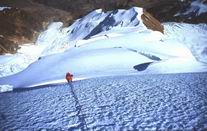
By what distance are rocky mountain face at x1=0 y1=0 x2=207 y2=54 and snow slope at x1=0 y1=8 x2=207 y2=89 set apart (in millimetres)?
2466

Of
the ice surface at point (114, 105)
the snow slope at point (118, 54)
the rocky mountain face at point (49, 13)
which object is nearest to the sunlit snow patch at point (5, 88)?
the snow slope at point (118, 54)

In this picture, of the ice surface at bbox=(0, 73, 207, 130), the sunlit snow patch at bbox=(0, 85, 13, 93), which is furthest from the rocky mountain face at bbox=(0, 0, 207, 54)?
the ice surface at bbox=(0, 73, 207, 130)

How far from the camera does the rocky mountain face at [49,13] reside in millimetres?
28188

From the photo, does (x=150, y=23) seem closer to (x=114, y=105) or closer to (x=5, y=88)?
(x=5, y=88)

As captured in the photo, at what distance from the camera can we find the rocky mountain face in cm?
2819

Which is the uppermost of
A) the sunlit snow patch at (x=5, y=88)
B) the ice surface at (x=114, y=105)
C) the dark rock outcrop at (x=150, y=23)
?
the dark rock outcrop at (x=150, y=23)

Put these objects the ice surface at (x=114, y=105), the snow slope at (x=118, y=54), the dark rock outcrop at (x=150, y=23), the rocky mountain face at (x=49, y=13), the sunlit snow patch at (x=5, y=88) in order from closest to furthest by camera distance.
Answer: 1. the ice surface at (x=114, y=105)
2. the sunlit snow patch at (x=5, y=88)
3. the snow slope at (x=118, y=54)
4. the dark rock outcrop at (x=150, y=23)
5. the rocky mountain face at (x=49, y=13)

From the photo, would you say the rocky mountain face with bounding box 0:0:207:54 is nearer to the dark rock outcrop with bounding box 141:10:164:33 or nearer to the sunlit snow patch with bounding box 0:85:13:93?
the dark rock outcrop with bounding box 141:10:164:33

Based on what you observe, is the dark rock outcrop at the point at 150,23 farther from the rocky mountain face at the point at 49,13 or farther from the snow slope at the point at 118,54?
the snow slope at the point at 118,54

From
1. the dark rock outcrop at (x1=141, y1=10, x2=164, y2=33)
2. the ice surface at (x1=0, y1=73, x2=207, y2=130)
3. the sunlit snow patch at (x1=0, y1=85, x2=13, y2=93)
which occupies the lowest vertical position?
the ice surface at (x1=0, y1=73, x2=207, y2=130)

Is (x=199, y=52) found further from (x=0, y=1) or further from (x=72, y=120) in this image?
(x=0, y=1)

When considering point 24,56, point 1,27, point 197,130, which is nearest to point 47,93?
point 197,130

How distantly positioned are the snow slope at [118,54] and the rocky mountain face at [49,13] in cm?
247

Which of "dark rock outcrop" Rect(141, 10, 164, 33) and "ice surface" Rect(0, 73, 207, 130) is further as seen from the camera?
"dark rock outcrop" Rect(141, 10, 164, 33)
